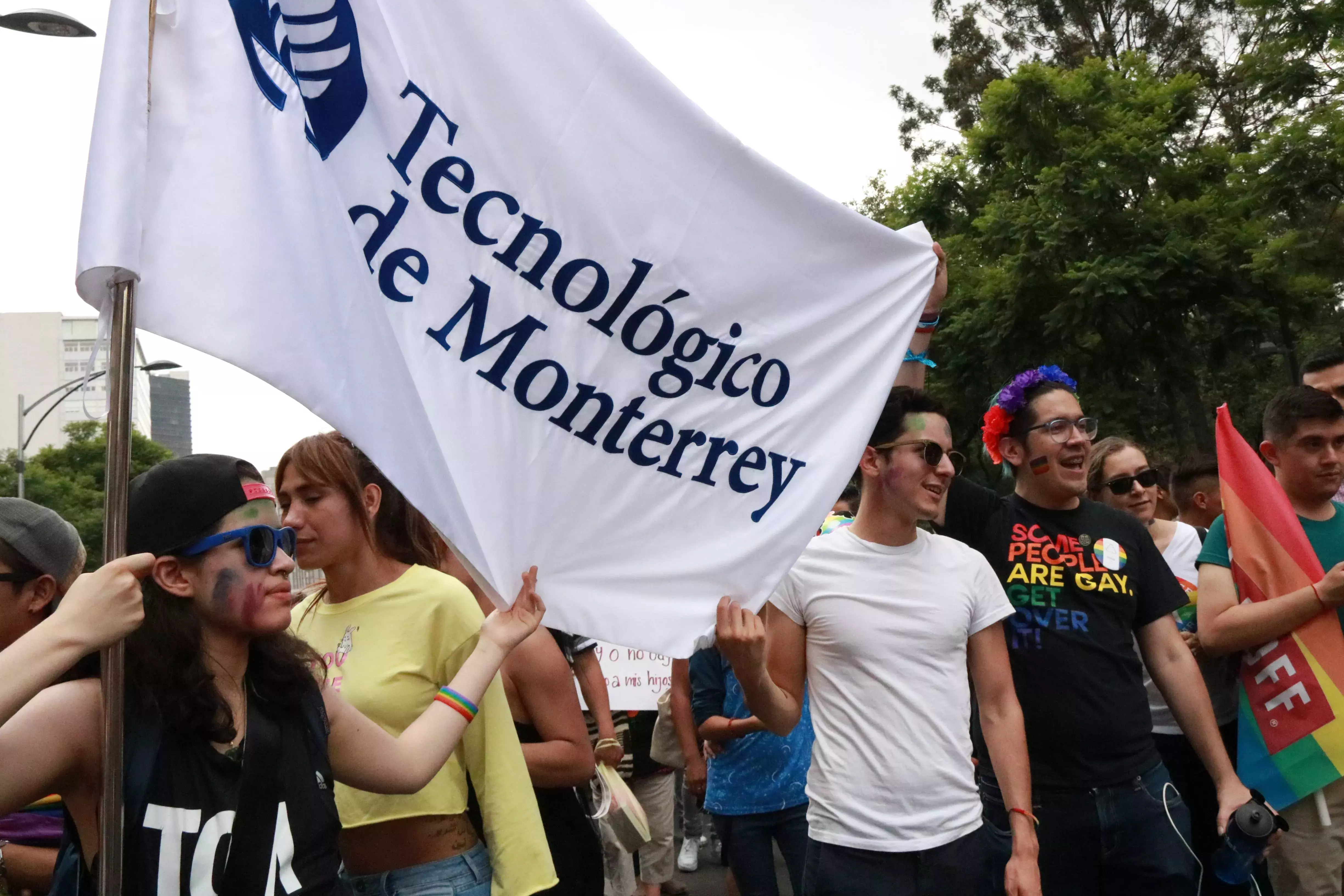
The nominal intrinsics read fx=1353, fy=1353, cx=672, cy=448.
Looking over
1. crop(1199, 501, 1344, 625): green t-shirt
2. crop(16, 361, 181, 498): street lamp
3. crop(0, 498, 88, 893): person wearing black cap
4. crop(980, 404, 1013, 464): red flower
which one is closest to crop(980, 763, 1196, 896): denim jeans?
crop(1199, 501, 1344, 625): green t-shirt

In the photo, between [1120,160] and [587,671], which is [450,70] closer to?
[587,671]

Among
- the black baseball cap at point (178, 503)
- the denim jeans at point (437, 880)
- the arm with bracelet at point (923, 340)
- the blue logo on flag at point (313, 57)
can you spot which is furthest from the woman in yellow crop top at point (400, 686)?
the arm with bracelet at point (923, 340)

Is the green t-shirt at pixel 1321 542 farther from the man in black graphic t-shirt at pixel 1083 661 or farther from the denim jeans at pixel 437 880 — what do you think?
the denim jeans at pixel 437 880

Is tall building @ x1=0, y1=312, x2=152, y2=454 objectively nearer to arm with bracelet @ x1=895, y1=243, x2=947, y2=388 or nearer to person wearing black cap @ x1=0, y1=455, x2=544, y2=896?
arm with bracelet @ x1=895, y1=243, x2=947, y2=388

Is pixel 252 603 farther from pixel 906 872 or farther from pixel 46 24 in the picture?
pixel 46 24

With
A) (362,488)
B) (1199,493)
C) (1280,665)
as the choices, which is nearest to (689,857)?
(1199,493)

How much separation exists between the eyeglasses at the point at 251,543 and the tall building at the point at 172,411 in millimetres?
128507

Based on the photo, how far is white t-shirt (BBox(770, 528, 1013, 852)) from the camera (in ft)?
11.5

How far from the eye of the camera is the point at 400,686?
124 inches

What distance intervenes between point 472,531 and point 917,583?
1.47 m

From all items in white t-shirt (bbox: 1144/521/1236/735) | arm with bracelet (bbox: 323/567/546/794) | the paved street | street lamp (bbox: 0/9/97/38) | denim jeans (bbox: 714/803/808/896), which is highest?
street lamp (bbox: 0/9/97/38)

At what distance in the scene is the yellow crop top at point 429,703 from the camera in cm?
308

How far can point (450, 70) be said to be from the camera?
9.04 ft

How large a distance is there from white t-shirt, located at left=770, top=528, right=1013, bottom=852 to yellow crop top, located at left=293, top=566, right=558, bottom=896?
0.84m
